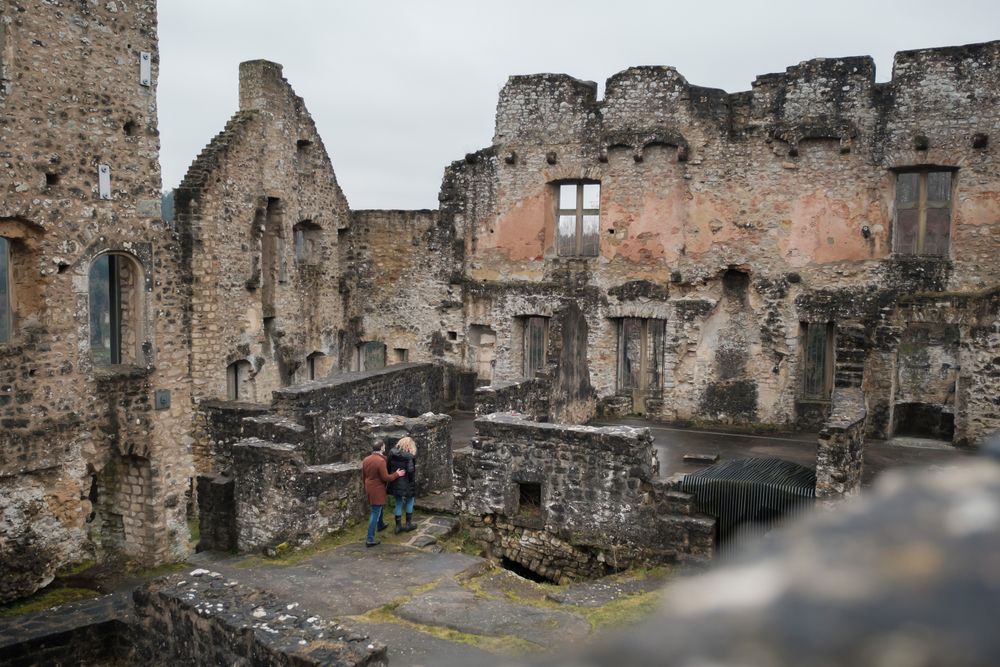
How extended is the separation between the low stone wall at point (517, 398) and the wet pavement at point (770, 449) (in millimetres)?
766

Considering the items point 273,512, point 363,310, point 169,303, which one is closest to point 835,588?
point 273,512

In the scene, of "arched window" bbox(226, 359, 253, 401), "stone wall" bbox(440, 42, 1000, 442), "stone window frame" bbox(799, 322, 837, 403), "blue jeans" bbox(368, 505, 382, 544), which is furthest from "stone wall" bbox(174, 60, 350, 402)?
"stone window frame" bbox(799, 322, 837, 403)

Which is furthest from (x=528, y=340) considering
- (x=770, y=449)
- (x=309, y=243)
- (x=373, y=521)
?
(x=373, y=521)

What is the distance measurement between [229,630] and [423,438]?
21.1 feet

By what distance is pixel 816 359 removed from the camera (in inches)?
675

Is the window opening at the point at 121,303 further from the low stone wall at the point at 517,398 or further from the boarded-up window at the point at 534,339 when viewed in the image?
the boarded-up window at the point at 534,339

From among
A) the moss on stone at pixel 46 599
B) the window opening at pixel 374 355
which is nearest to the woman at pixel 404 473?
the moss on stone at pixel 46 599

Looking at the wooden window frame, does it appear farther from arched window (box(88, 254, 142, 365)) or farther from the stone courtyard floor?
arched window (box(88, 254, 142, 365))

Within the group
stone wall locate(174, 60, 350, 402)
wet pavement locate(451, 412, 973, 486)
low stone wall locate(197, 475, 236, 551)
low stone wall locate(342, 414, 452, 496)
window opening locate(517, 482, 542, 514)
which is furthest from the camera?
stone wall locate(174, 60, 350, 402)

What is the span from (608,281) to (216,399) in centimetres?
855

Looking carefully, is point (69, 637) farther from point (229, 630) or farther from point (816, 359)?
point (816, 359)

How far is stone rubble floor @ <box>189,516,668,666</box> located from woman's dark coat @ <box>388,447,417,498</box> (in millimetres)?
629

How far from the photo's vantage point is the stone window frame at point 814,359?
55.5 feet

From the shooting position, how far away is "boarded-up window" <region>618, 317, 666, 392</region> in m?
18.2
